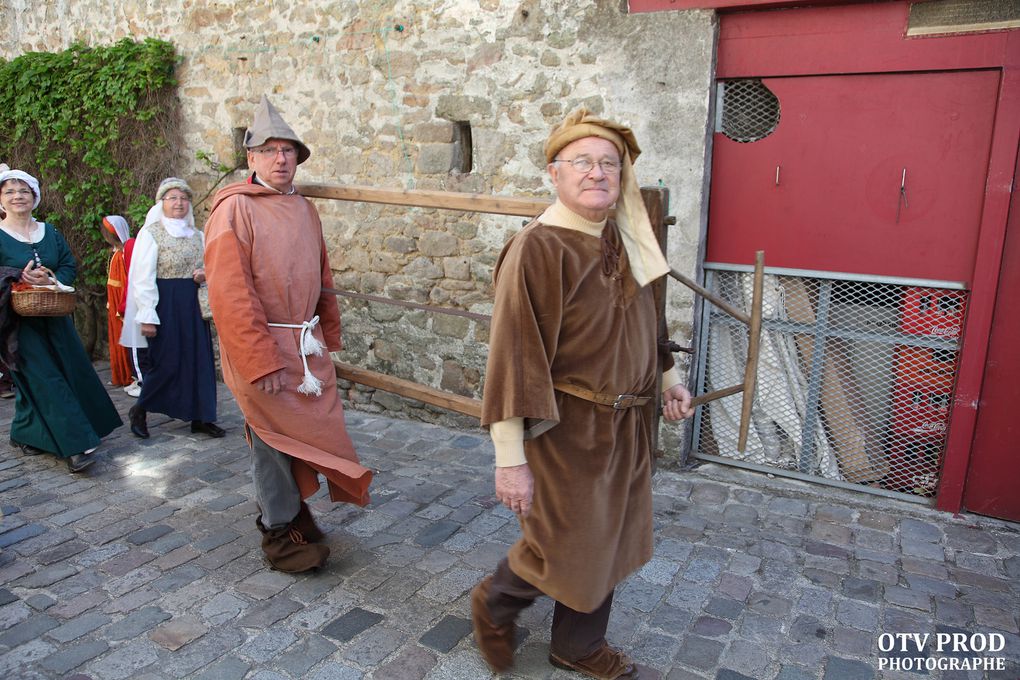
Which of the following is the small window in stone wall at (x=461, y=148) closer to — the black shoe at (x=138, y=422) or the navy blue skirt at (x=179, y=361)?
the navy blue skirt at (x=179, y=361)

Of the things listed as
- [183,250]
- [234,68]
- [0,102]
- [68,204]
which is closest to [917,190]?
[183,250]

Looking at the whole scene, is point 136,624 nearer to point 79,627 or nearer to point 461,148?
point 79,627

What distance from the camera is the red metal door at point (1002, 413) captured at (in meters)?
3.72

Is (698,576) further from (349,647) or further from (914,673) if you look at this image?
(349,647)

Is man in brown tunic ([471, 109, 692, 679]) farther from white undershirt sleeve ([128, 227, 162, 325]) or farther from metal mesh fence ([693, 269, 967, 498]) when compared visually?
white undershirt sleeve ([128, 227, 162, 325])

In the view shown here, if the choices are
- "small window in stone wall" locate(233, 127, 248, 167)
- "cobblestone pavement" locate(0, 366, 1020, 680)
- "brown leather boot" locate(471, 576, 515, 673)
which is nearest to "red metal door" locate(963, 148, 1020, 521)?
"cobblestone pavement" locate(0, 366, 1020, 680)

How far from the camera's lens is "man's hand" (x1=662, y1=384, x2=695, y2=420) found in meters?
2.66

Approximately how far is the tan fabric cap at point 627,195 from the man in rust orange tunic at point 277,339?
137 centimetres

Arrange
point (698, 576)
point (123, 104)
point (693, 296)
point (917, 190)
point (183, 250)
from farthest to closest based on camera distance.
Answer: point (123, 104) → point (183, 250) → point (693, 296) → point (917, 190) → point (698, 576)

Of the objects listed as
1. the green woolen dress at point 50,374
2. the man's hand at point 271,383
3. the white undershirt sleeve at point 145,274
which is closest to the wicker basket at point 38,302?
the green woolen dress at point 50,374

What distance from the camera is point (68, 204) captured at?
7.10 m

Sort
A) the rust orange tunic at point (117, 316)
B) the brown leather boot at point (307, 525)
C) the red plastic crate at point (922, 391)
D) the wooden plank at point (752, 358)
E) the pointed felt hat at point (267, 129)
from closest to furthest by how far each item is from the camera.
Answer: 1. the wooden plank at point (752, 358)
2. the pointed felt hat at point (267, 129)
3. the brown leather boot at point (307, 525)
4. the red plastic crate at point (922, 391)
5. the rust orange tunic at point (117, 316)

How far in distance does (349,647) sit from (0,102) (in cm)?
728

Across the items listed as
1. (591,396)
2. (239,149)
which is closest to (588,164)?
(591,396)
